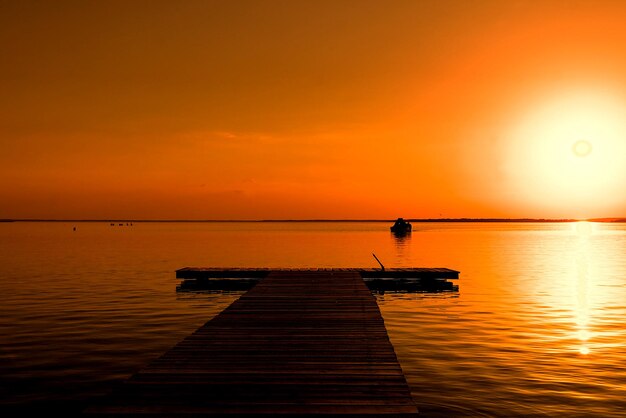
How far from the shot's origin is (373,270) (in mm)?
31359

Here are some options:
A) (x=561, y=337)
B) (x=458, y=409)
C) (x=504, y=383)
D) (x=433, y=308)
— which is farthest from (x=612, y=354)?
(x=433, y=308)

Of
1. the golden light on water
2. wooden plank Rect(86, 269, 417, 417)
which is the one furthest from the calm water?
wooden plank Rect(86, 269, 417, 417)

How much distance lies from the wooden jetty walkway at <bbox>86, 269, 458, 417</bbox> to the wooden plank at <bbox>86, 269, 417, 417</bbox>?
0.01 meters

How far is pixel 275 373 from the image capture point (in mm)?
10414

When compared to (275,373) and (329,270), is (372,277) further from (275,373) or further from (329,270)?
(275,373)

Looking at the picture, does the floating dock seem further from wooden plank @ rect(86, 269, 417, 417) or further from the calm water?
wooden plank @ rect(86, 269, 417, 417)

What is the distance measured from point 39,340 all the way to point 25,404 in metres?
7.16

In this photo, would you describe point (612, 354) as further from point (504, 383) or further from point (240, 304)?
point (240, 304)

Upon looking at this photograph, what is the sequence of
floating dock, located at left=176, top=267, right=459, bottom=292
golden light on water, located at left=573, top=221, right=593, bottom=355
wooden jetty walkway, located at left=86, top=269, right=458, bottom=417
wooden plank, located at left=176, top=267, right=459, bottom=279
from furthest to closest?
1. floating dock, located at left=176, top=267, right=459, bottom=292
2. wooden plank, located at left=176, top=267, right=459, bottom=279
3. golden light on water, located at left=573, top=221, right=593, bottom=355
4. wooden jetty walkway, located at left=86, top=269, right=458, bottom=417

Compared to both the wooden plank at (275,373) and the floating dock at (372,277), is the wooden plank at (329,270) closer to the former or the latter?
the floating dock at (372,277)

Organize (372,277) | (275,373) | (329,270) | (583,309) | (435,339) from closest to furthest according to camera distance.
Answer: (275,373) < (435,339) < (583,309) < (329,270) < (372,277)

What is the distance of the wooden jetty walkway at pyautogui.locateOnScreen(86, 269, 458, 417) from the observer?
8.62 m

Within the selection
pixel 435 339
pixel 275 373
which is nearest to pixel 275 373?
pixel 275 373

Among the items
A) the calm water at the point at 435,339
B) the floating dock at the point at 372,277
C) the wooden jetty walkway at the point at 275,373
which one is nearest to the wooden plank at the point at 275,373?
the wooden jetty walkway at the point at 275,373
